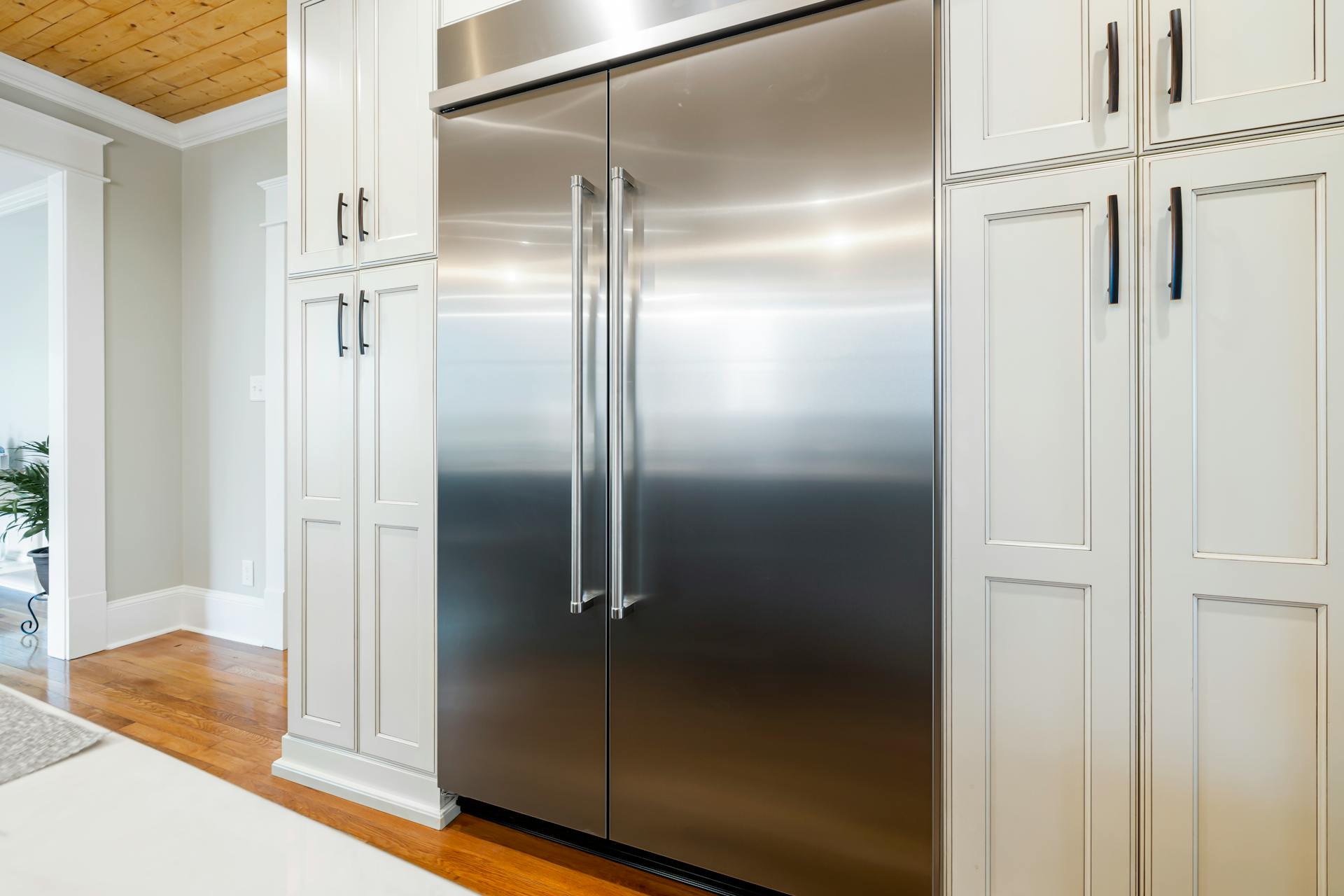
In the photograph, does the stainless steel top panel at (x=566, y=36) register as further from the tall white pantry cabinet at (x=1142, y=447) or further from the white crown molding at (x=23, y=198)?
the white crown molding at (x=23, y=198)

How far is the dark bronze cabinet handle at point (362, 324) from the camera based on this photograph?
1.89 m

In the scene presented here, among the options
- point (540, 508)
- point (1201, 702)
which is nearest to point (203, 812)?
point (540, 508)

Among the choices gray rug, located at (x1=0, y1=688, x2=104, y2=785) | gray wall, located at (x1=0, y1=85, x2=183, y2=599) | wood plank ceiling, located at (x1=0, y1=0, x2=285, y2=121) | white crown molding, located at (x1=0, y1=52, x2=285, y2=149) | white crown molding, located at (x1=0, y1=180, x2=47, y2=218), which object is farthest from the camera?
white crown molding, located at (x1=0, y1=180, x2=47, y2=218)

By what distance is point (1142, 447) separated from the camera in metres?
1.16

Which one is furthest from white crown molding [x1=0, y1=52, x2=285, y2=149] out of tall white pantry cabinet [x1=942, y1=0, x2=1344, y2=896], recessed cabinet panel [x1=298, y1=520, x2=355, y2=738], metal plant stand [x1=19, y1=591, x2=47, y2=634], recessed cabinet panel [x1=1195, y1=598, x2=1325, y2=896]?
recessed cabinet panel [x1=1195, y1=598, x2=1325, y2=896]

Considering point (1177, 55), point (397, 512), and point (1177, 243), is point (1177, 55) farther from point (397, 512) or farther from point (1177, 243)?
point (397, 512)

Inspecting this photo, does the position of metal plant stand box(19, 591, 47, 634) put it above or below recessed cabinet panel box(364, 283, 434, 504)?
below

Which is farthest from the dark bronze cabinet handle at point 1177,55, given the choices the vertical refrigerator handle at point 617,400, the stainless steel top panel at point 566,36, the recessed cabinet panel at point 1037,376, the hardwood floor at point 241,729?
the hardwood floor at point 241,729

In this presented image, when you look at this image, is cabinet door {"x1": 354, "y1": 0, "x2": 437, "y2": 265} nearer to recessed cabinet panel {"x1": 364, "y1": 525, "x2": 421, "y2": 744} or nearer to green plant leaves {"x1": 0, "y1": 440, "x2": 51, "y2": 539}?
recessed cabinet panel {"x1": 364, "y1": 525, "x2": 421, "y2": 744}

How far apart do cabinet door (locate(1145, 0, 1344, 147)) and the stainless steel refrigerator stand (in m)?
0.39

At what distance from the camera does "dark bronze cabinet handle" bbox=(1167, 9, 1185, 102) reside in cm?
111

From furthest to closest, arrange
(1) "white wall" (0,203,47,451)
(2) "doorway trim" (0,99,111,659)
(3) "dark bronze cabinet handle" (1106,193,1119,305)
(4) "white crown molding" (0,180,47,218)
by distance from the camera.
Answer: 1. (1) "white wall" (0,203,47,451)
2. (4) "white crown molding" (0,180,47,218)
3. (2) "doorway trim" (0,99,111,659)
4. (3) "dark bronze cabinet handle" (1106,193,1119,305)

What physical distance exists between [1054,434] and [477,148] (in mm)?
1543

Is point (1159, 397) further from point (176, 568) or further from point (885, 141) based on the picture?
point (176, 568)
